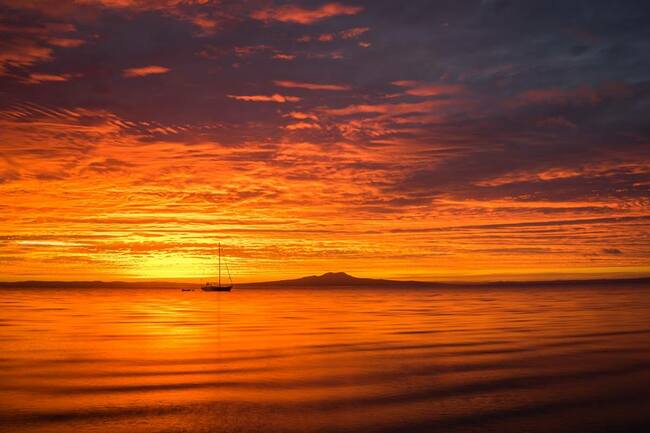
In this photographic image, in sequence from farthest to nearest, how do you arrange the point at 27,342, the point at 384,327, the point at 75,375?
the point at 384,327
the point at 27,342
the point at 75,375

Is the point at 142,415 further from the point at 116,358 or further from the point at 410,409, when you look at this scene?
the point at 116,358

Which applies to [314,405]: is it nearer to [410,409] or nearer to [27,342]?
[410,409]

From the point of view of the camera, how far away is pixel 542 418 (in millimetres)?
15664

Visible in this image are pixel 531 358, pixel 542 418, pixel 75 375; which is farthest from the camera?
pixel 531 358

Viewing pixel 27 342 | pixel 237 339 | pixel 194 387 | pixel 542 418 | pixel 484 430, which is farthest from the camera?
pixel 237 339

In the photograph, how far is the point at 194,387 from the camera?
19984 mm

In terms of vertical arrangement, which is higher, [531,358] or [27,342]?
[27,342]

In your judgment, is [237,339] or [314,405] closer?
[314,405]

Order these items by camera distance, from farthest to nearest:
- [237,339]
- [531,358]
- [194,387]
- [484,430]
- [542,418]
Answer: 1. [237,339]
2. [531,358]
3. [194,387]
4. [542,418]
5. [484,430]

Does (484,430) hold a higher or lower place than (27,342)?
lower

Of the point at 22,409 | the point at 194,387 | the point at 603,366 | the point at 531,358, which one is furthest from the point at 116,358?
the point at 603,366

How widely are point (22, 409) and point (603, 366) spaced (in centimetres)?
1973

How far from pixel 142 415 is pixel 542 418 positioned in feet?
32.5

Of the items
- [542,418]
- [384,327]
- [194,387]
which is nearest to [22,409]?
[194,387]
